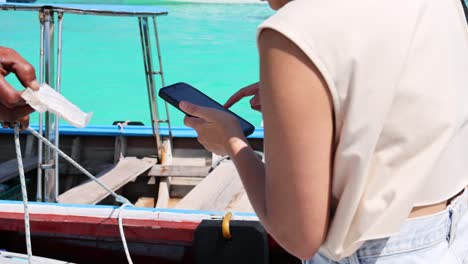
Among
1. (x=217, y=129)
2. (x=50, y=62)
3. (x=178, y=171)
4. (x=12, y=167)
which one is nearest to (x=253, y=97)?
(x=217, y=129)

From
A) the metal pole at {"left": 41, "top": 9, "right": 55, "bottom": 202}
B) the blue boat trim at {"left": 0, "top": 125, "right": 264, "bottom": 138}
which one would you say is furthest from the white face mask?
the blue boat trim at {"left": 0, "top": 125, "right": 264, "bottom": 138}

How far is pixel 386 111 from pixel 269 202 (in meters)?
0.17

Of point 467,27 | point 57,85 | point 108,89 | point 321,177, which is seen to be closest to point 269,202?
point 321,177

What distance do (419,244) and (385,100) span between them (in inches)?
8.0

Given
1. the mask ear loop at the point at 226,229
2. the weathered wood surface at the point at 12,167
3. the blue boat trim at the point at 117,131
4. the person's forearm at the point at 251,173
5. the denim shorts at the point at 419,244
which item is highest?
the person's forearm at the point at 251,173

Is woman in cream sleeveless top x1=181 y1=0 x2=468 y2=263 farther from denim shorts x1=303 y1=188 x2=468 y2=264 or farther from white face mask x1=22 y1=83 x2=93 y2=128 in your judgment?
white face mask x1=22 y1=83 x2=93 y2=128

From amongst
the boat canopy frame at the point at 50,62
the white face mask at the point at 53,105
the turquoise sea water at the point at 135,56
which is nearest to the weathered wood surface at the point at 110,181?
the boat canopy frame at the point at 50,62

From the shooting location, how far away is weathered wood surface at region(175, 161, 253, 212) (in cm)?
241

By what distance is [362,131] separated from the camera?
66 cm

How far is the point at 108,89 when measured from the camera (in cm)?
854

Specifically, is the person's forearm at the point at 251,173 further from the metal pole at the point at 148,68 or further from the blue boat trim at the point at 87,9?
the metal pole at the point at 148,68

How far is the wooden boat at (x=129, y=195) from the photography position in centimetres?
169

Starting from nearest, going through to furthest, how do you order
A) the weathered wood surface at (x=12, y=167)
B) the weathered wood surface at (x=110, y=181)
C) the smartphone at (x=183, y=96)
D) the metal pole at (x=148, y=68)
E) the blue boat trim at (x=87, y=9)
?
1. the smartphone at (x=183, y=96)
2. the blue boat trim at (x=87, y=9)
3. the weathered wood surface at (x=110, y=181)
4. the weathered wood surface at (x=12, y=167)
5. the metal pole at (x=148, y=68)

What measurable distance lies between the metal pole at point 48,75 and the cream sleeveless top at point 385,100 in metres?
1.80
